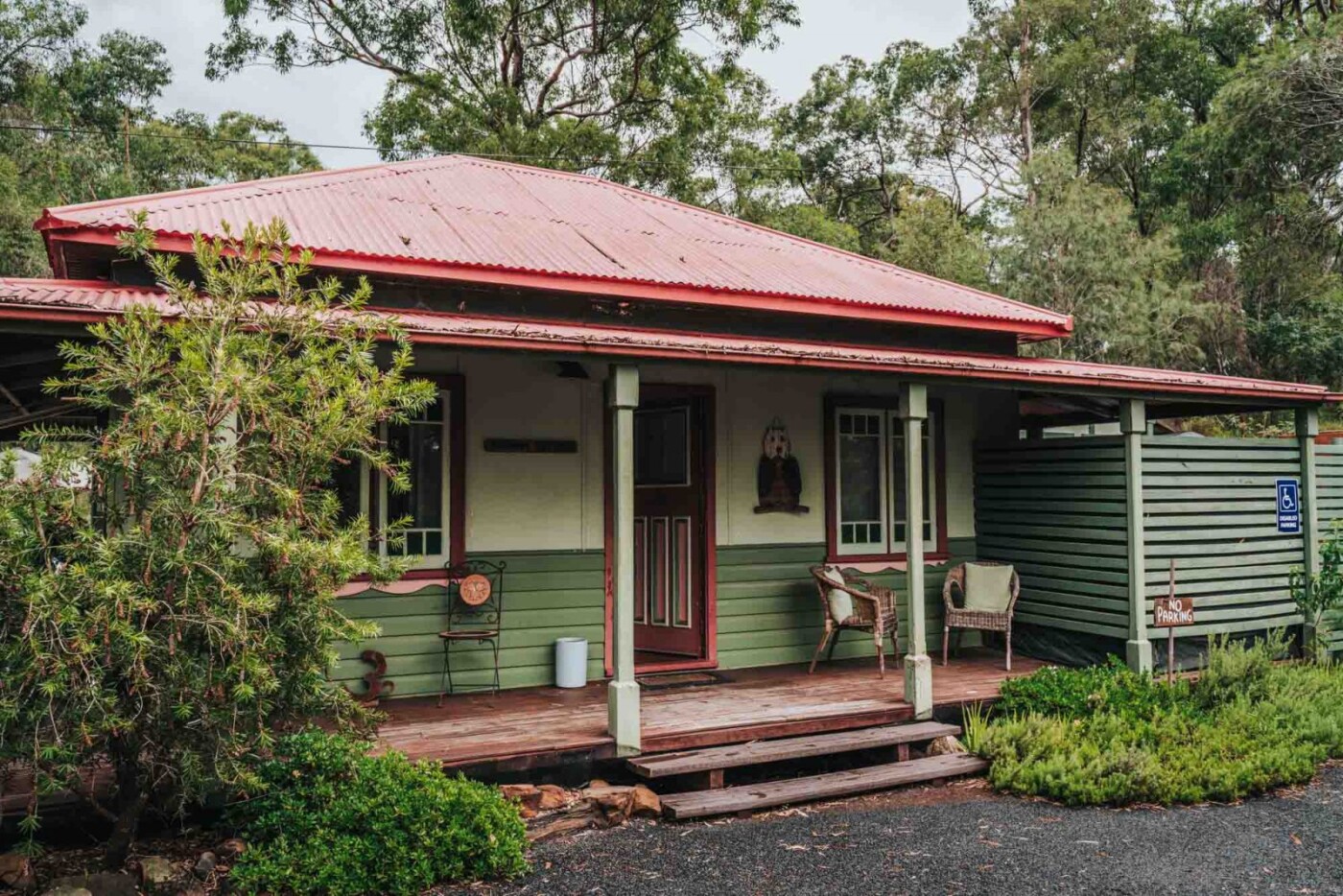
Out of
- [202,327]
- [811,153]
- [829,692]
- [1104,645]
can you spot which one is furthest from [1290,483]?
[811,153]

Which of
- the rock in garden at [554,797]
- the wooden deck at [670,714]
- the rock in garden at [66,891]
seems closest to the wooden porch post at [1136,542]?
the wooden deck at [670,714]

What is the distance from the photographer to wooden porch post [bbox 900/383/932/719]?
251 inches

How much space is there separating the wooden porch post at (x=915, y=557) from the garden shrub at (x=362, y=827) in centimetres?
283

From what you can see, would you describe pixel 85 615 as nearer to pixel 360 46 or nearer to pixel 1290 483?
pixel 1290 483

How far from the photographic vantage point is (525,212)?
859 cm

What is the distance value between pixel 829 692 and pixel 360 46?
680 inches

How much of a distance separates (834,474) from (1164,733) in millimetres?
3006

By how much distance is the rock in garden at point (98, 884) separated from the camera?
379cm

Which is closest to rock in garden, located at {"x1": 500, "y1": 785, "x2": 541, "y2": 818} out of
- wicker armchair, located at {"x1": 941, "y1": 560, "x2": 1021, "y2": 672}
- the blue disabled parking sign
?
wicker armchair, located at {"x1": 941, "y1": 560, "x2": 1021, "y2": 672}

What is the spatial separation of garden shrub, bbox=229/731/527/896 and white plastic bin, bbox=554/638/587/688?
2.22m

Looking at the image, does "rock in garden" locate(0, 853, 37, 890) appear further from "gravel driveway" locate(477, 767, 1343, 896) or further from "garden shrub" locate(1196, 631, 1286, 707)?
"garden shrub" locate(1196, 631, 1286, 707)

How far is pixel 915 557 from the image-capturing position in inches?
261

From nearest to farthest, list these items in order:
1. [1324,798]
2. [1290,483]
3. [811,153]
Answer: [1324,798]
[1290,483]
[811,153]

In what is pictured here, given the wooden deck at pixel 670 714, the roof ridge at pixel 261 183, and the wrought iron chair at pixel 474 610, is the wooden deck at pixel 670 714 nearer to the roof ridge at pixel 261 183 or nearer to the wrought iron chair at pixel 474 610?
the wrought iron chair at pixel 474 610
